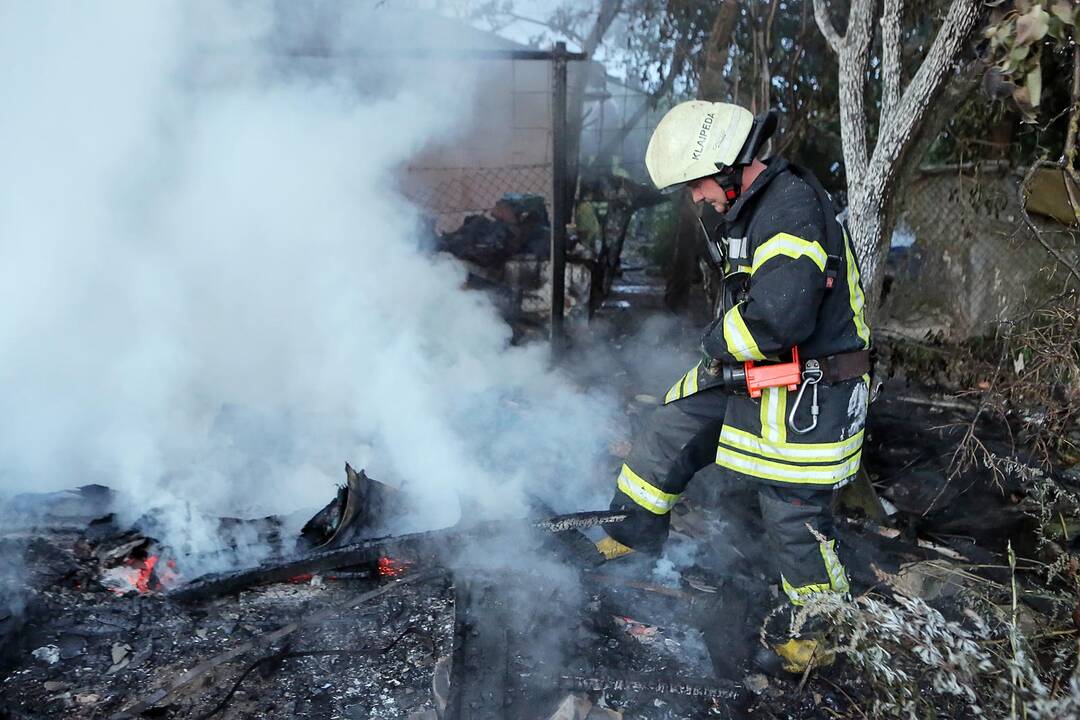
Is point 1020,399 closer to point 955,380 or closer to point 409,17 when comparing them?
point 955,380

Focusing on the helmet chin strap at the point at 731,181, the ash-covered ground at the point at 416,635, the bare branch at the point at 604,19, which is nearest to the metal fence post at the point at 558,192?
the ash-covered ground at the point at 416,635

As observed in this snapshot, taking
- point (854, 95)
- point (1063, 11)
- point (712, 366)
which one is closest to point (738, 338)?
point (712, 366)

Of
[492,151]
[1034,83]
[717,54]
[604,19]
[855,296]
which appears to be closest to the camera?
[1034,83]

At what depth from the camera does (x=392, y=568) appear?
3.46 m

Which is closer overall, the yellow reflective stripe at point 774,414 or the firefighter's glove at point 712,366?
the yellow reflective stripe at point 774,414

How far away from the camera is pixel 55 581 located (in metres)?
3.18

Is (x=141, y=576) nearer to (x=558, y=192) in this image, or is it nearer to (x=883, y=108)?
(x=558, y=192)

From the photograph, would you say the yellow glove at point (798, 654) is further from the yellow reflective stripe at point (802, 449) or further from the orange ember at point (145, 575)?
the orange ember at point (145, 575)

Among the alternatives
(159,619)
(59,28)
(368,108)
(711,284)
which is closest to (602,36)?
(711,284)

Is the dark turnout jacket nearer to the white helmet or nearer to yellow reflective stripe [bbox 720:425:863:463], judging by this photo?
yellow reflective stripe [bbox 720:425:863:463]

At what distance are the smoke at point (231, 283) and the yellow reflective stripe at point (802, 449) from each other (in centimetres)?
133

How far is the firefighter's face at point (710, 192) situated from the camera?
2.91 metres

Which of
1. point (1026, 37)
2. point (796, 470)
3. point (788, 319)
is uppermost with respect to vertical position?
point (1026, 37)

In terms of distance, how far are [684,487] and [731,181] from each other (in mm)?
1338
